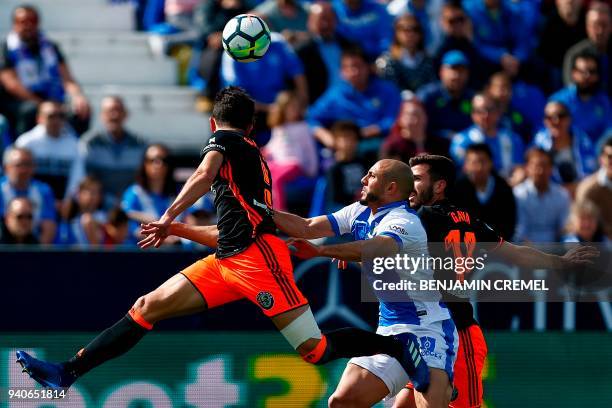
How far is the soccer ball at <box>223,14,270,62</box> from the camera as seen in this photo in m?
9.10

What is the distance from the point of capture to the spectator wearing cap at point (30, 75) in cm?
1338

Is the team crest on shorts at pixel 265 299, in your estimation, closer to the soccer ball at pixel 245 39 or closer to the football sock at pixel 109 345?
the football sock at pixel 109 345

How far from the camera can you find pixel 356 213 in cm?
868

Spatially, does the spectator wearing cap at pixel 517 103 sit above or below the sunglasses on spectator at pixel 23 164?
above

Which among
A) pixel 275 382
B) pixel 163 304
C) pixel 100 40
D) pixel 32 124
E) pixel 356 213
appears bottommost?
pixel 275 382

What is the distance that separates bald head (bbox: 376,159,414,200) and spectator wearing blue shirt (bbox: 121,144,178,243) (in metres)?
4.43

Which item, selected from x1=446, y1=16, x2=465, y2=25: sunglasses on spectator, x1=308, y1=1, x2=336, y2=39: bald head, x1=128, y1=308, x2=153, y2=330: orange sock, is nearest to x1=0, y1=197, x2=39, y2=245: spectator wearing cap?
x1=128, y1=308, x2=153, y2=330: orange sock

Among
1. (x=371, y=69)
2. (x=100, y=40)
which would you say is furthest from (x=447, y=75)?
(x=100, y=40)

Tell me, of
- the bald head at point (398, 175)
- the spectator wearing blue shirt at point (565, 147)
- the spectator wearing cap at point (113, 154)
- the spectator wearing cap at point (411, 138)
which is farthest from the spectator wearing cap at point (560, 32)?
the bald head at point (398, 175)

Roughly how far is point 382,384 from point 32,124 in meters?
6.27

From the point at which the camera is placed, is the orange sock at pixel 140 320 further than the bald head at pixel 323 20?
No

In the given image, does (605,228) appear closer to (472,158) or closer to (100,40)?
(472,158)

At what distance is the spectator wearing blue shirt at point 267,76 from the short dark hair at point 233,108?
5.09 meters

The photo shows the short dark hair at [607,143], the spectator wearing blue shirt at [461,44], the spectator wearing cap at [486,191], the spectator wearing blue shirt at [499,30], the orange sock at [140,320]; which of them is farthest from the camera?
the spectator wearing blue shirt at [499,30]
